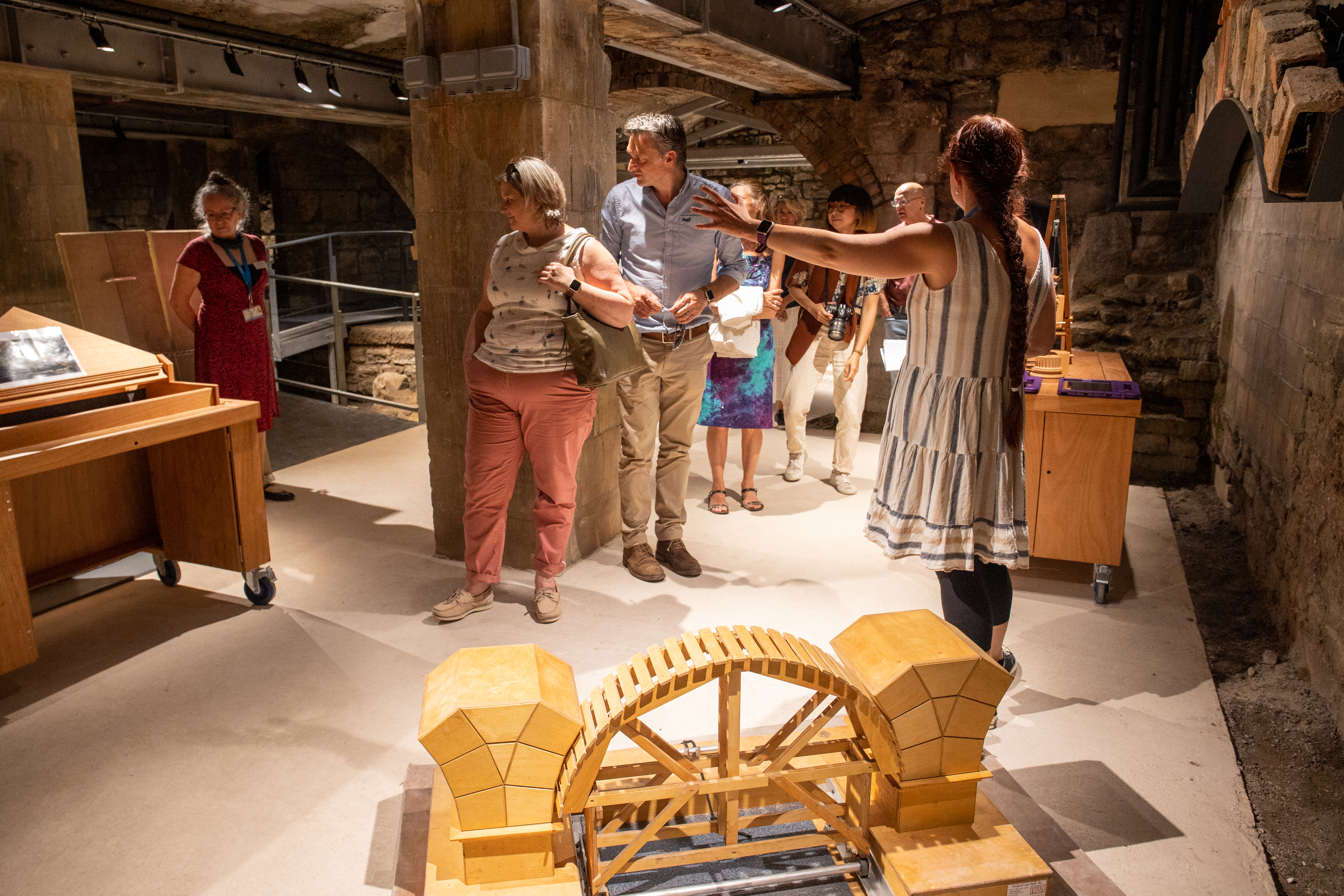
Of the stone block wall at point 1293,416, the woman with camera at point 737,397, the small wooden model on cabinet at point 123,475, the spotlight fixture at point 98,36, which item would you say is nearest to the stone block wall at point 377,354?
the spotlight fixture at point 98,36

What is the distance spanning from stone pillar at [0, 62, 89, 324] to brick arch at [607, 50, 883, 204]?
3.30m

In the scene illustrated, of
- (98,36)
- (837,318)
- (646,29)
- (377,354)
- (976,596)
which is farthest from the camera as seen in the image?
(377,354)

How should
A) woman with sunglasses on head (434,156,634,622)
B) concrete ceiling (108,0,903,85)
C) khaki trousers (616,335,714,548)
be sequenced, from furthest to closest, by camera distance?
concrete ceiling (108,0,903,85) < khaki trousers (616,335,714,548) < woman with sunglasses on head (434,156,634,622)

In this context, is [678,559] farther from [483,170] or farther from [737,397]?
[483,170]

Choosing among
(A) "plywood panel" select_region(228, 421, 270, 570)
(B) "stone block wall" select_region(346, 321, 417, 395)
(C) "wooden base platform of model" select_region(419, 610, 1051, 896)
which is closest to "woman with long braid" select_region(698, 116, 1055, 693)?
(C) "wooden base platform of model" select_region(419, 610, 1051, 896)

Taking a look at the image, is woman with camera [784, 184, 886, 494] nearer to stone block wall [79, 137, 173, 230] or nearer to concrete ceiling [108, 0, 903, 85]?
concrete ceiling [108, 0, 903, 85]

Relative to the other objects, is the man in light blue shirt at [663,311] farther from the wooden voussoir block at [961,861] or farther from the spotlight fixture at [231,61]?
the spotlight fixture at [231,61]

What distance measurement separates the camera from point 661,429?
378 centimetres

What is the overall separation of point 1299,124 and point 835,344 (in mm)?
2760

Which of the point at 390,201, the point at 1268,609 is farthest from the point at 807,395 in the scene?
the point at 390,201

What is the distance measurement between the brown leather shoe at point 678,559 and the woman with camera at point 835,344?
144cm

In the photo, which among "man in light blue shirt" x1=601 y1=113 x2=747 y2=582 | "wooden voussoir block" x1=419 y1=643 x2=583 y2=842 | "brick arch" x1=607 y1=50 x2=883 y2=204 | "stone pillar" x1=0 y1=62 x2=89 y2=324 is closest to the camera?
"wooden voussoir block" x1=419 y1=643 x2=583 y2=842

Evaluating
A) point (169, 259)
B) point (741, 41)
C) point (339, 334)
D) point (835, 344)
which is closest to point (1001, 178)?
point (741, 41)

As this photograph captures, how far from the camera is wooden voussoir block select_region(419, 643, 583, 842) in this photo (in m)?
1.62
